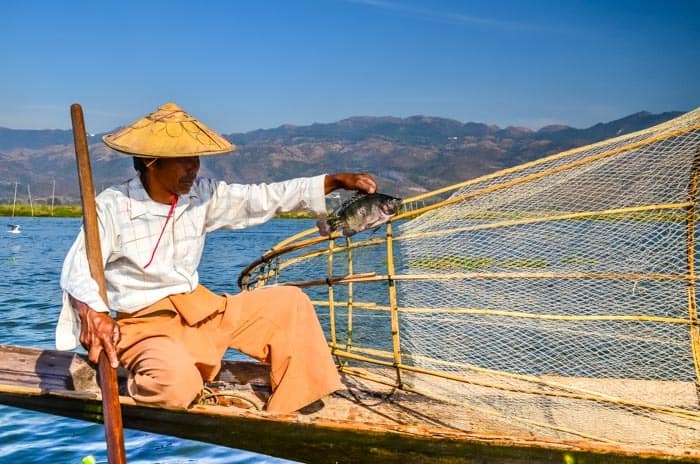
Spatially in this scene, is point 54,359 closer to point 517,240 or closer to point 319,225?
point 319,225

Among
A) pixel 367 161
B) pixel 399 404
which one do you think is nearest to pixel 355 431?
pixel 399 404

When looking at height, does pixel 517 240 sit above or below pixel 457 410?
above

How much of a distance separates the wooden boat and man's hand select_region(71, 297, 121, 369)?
54 cm

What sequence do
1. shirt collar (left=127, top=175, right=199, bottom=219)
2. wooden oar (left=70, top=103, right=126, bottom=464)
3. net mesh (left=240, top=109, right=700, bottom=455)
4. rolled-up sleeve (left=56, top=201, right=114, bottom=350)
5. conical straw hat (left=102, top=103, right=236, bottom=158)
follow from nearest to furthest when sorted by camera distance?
1. wooden oar (left=70, top=103, right=126, bottom=464)
2. rolled-up sleeve (left=56, top=201, right=114, bottom=350)
3. conical straw hat (left=102, top=103, right=236, bottom=158)
4. shirt collar (left=127, top=175, right=199, bottom=219)
5. net mesh (left=240, top=109, right=700, bottom=455)

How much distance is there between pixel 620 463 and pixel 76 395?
2.46m

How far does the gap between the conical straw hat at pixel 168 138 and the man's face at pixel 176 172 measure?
0.31 ft

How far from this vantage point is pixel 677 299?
15.3 feet

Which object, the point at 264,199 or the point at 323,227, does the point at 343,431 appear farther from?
the point at 264,199

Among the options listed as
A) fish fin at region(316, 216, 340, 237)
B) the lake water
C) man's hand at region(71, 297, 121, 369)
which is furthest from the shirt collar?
the lake water

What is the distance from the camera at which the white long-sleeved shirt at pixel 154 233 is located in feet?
10.3

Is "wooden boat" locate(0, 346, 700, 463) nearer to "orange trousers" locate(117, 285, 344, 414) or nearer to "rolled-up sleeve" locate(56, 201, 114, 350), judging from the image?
"orange trousers" locate(117, 285, 344, 414)

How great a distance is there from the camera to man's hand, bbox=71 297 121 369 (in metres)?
2.93

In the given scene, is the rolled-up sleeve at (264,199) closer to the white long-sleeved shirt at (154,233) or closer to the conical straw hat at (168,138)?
the white long-sleeved shirt at (154,233)

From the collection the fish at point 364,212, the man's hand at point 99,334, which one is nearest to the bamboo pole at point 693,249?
the fish at point 364,212
